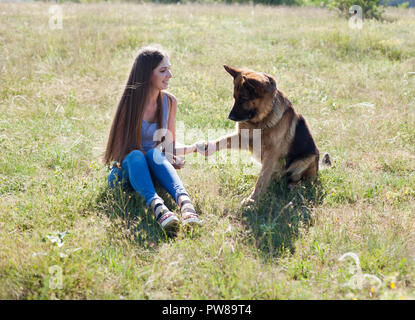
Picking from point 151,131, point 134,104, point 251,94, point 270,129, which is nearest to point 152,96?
point 134,104

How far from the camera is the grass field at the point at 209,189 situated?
97.3 inches

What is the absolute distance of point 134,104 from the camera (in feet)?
11.6

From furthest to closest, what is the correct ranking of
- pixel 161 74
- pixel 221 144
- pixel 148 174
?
1. pixel 221 144
2. pixel 161 74
3. pixel 148 174

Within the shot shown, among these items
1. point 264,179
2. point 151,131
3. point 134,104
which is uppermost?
point 134,104

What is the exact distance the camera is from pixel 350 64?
8133mm

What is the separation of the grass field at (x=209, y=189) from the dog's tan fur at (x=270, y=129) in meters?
0.24

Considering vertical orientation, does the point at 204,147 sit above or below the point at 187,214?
above

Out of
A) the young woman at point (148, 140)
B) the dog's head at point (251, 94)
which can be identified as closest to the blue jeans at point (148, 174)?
the young woman at point (148, 140)

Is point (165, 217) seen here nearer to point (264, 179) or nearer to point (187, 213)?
point (187, 213)

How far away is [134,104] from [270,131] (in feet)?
4.92

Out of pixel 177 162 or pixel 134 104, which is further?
pixel 177 162

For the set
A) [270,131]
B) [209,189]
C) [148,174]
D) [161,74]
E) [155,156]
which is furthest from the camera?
[209,189]

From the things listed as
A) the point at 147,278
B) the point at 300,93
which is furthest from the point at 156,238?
the point at 300,93

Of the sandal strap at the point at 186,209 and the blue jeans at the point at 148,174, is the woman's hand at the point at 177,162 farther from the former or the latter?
the sandal strap at the point at 186,209
